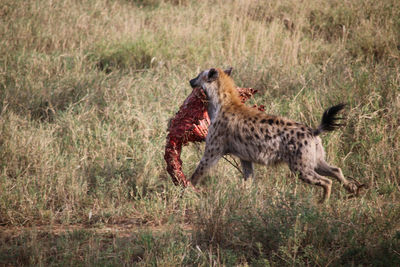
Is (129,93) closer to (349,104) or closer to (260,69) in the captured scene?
(260,69)

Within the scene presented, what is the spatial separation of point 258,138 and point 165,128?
1.84 metres

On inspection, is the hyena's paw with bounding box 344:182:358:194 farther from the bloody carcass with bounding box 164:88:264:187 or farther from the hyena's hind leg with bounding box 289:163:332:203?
the bloody carcass with bounding box 164:88:264:187

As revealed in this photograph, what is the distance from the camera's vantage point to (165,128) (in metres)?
6.28

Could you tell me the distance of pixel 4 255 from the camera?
3.96 meters

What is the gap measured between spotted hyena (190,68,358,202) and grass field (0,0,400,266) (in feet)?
0.93

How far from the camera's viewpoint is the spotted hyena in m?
4.54

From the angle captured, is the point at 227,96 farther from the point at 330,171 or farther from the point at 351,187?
the point at 351,187

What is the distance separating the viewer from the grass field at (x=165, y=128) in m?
3.94

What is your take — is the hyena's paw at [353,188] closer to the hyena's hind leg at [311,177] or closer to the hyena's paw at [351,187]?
the hyena's paw at [351,187]

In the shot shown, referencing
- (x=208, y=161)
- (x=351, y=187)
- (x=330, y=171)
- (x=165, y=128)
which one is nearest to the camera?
(x=330, y=171)

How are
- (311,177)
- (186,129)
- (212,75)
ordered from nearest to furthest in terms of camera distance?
(311,177) → (186,129) → (212,75)

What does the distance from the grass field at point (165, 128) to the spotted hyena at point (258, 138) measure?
284 millimetres

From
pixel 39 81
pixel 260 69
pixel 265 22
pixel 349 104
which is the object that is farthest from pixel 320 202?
pixel 265 22

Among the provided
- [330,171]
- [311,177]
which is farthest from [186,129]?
[330,171]
